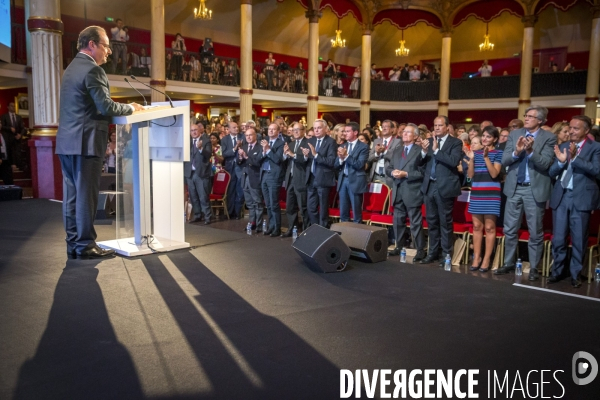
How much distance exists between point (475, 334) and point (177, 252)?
2.56 m

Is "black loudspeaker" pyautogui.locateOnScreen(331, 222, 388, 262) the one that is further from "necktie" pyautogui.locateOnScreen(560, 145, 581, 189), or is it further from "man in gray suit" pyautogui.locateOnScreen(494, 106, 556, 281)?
"necktie" pyautogui.locateOnScreen(560, 145, 581, 189)

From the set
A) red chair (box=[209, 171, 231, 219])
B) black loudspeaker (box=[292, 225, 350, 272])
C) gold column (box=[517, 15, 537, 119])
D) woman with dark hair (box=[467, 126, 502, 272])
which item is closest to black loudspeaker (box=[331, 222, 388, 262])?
black loudspeaker (box=[292, 225, 350, 272])

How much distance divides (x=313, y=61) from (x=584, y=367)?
14.6 m

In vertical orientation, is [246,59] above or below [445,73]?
below

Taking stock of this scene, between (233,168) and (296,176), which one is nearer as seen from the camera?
(296,176)

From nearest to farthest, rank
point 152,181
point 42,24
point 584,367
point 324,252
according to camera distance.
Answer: point 584,367 → point 324,252 → point 152,181 → point 42,24

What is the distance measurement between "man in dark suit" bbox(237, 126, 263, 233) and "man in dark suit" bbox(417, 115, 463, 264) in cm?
235

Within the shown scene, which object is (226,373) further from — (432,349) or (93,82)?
(93,82)

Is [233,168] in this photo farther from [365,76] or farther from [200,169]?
[365,76]

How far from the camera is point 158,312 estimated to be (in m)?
2.83

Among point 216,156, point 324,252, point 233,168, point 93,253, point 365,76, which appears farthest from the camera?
point 365,76

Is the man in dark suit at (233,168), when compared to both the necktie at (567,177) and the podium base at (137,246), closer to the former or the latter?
the podium base at (137,246)

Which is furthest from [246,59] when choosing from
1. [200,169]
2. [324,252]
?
[324,252]

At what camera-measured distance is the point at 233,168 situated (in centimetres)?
819
